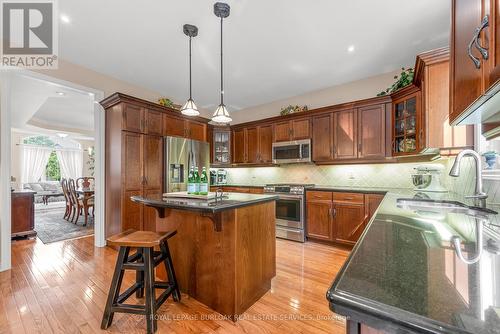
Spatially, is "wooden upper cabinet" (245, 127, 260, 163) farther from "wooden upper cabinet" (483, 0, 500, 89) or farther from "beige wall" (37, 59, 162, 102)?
"wooden upper cabinet" (483, 0, 500, 89)

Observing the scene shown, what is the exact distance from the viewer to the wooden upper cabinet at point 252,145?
4664mm

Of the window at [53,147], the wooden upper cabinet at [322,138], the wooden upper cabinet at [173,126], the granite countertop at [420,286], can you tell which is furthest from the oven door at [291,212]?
the window at [53,147]

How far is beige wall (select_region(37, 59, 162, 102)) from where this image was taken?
3098mm

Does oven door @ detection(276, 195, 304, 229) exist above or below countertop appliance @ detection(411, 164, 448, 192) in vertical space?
below

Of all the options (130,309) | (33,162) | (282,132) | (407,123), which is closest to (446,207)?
(407,123)

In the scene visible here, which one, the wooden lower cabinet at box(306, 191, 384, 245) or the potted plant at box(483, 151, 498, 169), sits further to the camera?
the wooden lower cabinet at box(306, 191, 384, 245)

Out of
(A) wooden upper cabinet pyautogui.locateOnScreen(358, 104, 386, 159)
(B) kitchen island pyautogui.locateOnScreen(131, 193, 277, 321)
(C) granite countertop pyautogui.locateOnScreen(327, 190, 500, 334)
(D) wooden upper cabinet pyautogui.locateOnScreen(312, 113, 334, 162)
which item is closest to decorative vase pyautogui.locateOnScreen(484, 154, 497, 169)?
(C) granite countertop pyautogui.locateOnScreen(327, 190, 500, 334)

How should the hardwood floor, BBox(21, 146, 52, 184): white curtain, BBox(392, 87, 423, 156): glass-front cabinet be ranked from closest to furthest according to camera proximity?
Result: the hardwood floor < BBox(392, 87, 423, 156): glass-front cabinet < BBox(21, 146, 52, 184): white curtain

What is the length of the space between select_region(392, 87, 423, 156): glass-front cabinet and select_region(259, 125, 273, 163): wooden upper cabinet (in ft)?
6.98

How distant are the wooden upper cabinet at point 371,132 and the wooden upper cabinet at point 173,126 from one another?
310 centimetres

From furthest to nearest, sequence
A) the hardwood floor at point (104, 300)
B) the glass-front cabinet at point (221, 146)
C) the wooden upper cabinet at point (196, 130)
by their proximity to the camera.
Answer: the glass-front cabinet at point (221, 146) < the wooden upper cabinet at point (196, 130) < the hardwood floor at point (104, 300)

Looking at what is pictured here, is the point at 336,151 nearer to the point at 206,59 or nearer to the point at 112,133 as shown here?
the point at 206,59

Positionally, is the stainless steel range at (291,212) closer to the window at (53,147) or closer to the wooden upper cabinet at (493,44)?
the wooden upper cabinet at (493,44)

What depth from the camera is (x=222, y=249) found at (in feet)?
5.82
